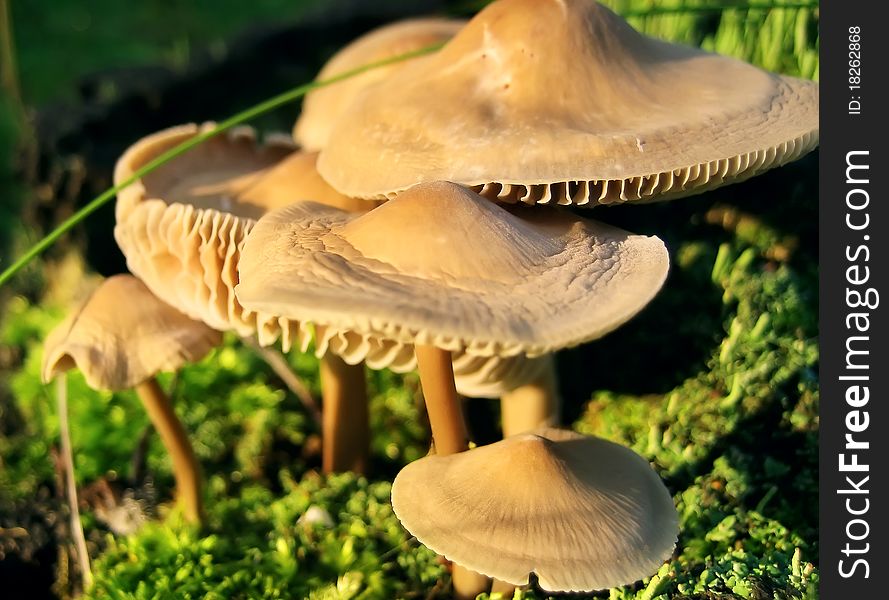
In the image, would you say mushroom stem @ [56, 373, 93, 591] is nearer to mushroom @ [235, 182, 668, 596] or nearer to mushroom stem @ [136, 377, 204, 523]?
mushroom stem @ [136, 377, 204, 523]

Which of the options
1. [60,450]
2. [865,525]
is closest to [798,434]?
[865,525]

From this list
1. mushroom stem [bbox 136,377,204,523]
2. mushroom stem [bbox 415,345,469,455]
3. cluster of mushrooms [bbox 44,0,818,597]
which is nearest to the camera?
cluster of mushrooms [bbox 44,0,818,597]

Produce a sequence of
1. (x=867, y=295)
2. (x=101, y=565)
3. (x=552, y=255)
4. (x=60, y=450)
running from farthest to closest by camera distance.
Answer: (x=60, y=450), (x=101, y=565), (x=867, y=295), (x=552, y=255)

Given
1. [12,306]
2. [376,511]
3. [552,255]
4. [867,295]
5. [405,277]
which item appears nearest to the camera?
[405,277]

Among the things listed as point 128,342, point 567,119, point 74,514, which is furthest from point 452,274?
point 74,514

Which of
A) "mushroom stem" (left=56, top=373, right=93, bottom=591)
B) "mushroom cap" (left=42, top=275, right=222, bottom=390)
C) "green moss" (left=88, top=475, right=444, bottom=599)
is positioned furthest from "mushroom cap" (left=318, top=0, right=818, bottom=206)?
"mushroom stem" (left=56, top=373, right=93, bottom=591)

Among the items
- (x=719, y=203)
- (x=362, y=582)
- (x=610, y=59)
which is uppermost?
(x=610, y=59)

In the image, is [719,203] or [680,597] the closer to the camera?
[680,597]

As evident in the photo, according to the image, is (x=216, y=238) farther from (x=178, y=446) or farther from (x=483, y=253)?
(x=483, y=253)

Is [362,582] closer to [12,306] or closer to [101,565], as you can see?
[101,565]
